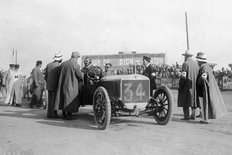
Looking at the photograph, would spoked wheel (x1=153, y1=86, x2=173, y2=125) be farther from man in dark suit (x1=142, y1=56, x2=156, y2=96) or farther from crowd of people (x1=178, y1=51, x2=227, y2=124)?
man in dark suit (x1=142, y1=56, x2=156, y2=96)

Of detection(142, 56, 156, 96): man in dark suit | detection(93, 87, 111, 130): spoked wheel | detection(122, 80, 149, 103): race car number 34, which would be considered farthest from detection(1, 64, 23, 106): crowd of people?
detection(122, 80, 149, 103): race car number 34

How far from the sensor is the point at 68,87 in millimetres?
7605

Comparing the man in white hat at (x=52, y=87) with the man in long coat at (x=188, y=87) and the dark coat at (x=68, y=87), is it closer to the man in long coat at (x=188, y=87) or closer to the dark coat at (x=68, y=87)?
the dark coat at (x=68, y=87)

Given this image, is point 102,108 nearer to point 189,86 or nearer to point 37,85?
point 189,86

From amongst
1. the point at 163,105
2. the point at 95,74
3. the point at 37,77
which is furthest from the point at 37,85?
the point at 163,105

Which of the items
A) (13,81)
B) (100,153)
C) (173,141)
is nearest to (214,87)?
(173,141)

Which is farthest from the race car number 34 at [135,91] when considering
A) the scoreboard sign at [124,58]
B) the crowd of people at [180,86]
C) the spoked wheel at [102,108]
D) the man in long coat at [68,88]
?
the scoreboard sign at [124,58]

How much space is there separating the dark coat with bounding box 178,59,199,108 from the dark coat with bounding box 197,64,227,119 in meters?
0.37

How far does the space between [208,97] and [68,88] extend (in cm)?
375

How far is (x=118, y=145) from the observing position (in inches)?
183

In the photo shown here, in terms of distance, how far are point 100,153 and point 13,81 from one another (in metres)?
9.62

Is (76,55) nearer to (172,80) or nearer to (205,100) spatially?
(205,100)

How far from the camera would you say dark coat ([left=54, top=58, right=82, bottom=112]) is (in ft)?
24.8

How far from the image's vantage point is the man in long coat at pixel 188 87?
7.61m
